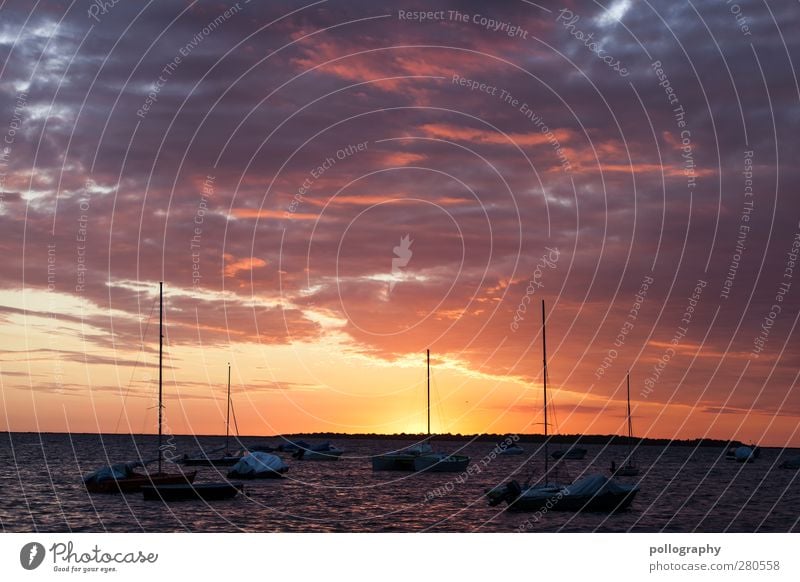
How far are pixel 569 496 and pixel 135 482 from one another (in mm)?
40211

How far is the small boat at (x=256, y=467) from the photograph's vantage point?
4482 inches

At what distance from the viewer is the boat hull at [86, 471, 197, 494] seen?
83.4m

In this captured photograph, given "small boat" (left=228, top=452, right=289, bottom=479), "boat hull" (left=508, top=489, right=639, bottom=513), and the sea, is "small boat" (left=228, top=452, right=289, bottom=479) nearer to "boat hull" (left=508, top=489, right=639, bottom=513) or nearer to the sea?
the sea

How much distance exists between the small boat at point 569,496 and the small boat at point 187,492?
88.1 feet

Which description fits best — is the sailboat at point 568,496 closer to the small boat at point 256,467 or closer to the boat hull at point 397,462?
the small boat at point 256,467
